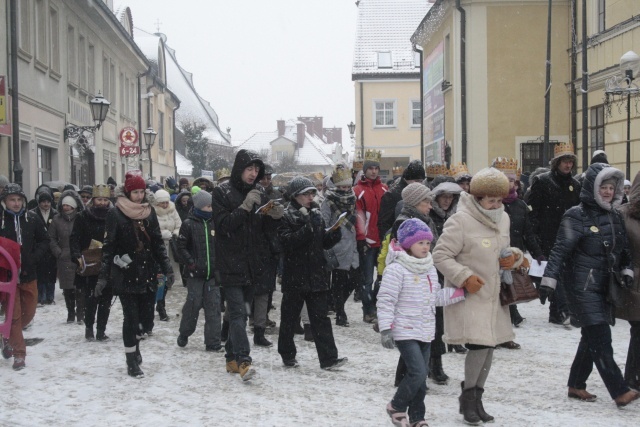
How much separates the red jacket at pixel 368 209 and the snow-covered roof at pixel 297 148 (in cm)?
8593

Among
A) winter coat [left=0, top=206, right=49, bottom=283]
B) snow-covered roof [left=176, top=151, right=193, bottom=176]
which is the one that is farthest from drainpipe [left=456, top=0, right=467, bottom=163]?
snow-covered roof [left=176, top=151, right=193, bottom=176]

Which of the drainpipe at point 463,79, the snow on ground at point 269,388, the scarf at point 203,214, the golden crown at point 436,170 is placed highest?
the drainpipe at point 463,79

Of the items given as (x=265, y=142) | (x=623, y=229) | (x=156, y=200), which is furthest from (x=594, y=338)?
(x=265, y=142)

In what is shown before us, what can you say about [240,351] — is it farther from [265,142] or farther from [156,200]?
[265,142]

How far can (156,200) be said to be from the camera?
1289cm

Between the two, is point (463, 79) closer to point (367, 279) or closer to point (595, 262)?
point (367, 279)

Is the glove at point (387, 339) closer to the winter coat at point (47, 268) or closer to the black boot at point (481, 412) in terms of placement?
the black boot at point (481, 412)

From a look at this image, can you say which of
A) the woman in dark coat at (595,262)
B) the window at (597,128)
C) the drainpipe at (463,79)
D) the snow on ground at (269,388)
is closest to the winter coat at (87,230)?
the snow on ground at (269,388)

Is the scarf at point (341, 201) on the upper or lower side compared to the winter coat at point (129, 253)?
upper

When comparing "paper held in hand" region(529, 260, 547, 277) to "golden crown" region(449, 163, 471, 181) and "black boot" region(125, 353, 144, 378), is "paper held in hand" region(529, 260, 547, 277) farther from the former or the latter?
"black boot" region(125, 353, 144, 378)

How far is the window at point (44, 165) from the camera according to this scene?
→ 70.1ft

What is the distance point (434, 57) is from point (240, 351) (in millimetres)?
27002

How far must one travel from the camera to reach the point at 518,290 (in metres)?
6.27

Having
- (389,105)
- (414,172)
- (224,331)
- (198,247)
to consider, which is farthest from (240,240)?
(389,105)
